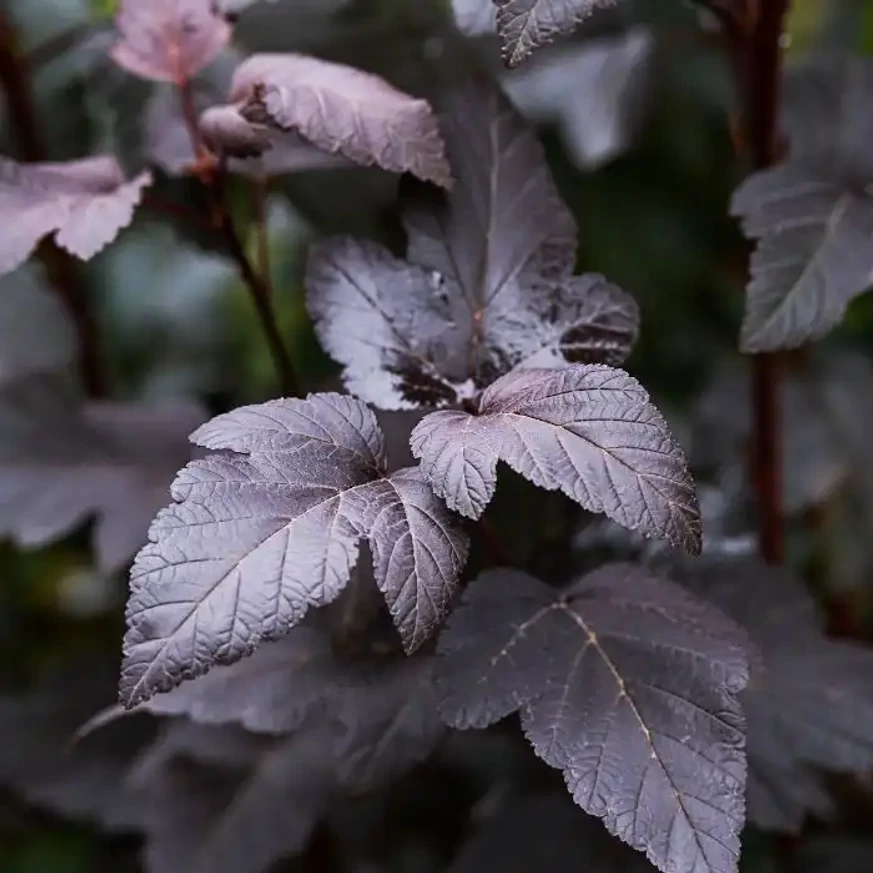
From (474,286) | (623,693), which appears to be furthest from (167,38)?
(623,693)

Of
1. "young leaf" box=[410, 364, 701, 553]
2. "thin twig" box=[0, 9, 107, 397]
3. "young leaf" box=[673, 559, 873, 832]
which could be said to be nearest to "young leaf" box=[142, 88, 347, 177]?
"thin twig" box=[0, 9, 107, 397]

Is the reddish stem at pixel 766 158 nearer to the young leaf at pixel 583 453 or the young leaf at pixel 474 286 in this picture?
the young leaf at pixel 474 286

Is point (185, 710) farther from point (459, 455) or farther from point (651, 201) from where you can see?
point (651, 201)

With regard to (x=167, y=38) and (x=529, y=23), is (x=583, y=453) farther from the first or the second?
(x=167, y=38)

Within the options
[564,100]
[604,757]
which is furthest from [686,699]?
[564,100]

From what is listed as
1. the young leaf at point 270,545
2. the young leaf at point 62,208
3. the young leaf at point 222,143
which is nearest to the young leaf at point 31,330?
the young leaf at point 222,143
